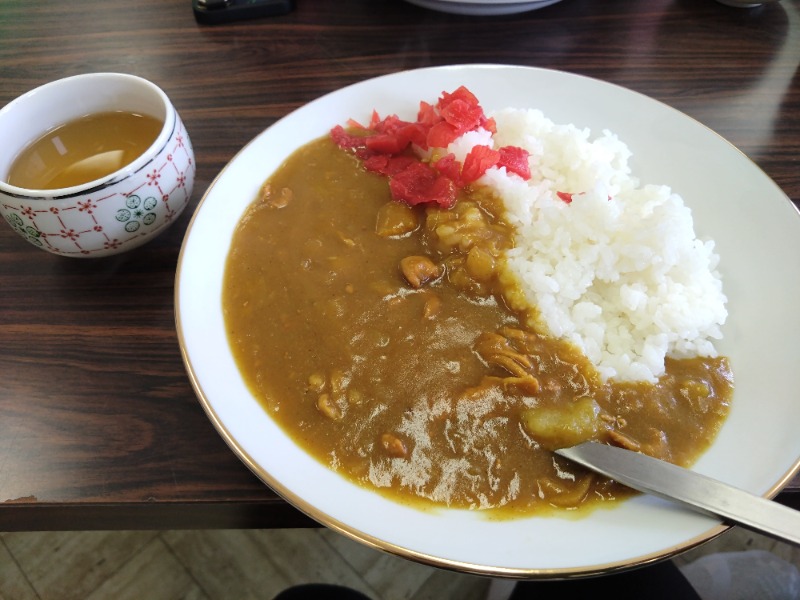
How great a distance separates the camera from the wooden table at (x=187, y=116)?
146cm

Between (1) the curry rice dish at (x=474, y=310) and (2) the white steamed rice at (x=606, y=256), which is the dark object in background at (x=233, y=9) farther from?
(2) the white steamed rice at (x=606, y=256)

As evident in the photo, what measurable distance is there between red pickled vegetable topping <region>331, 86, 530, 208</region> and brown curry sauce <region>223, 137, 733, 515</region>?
0.07 meters

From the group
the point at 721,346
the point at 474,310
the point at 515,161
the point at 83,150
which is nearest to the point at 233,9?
the point at 83,150

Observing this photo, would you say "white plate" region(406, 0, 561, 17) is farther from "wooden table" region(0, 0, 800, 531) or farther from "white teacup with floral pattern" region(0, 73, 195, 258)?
"white teacup with floral pattern" region(0, 73, 195, 258)

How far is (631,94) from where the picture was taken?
6.96 feet

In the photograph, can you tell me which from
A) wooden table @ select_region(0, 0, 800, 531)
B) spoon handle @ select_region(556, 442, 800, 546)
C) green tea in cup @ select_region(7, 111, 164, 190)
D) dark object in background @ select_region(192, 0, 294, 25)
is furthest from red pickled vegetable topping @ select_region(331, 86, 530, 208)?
dark object in background @ select_region(192, 0, 294, 25)

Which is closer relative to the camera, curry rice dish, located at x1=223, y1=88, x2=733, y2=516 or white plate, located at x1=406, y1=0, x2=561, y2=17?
curry rice dish, located at x1=223, y1=88, x2=733, y2=516

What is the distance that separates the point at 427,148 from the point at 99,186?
103cm

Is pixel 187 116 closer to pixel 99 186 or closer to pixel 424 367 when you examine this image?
pixel 99 186

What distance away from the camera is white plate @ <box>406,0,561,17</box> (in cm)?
253

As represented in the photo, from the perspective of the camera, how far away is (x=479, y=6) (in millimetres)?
2570

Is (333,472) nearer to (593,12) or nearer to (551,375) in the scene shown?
(551,375)

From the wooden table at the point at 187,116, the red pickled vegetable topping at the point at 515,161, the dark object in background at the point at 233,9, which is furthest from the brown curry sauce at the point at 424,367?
the dark object in background at the point at 233,9

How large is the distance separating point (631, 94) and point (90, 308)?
192cm
